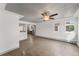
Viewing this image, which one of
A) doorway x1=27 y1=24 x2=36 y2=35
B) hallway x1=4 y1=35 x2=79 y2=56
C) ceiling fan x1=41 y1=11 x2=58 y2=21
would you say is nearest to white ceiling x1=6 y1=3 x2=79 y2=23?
ceiling fan x1=41 y1=11 x2=58 y2=21

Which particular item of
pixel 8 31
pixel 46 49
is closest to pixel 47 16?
pixel 46 49

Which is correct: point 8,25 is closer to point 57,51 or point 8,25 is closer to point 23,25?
point 23,25

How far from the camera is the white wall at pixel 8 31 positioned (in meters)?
2.06

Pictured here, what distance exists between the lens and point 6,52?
6.71ft

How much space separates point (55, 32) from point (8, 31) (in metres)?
1.04

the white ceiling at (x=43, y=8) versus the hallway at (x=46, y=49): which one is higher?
the white ceiling at (x=43, y=8)

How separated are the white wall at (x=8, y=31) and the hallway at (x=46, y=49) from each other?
0.14 meters

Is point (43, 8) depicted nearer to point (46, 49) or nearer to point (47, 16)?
point (47, 16)

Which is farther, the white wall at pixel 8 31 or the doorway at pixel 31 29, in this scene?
the doorway at pixel 31 29

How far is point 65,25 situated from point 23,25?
92 centimetres

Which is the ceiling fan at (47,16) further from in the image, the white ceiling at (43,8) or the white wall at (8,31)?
the white wall at (8,31)

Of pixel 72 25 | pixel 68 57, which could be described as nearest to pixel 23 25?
pixel 72 25

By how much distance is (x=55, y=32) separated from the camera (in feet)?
7.25

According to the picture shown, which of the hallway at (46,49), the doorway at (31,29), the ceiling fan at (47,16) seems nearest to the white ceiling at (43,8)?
the ceiling fan at (47,16)
